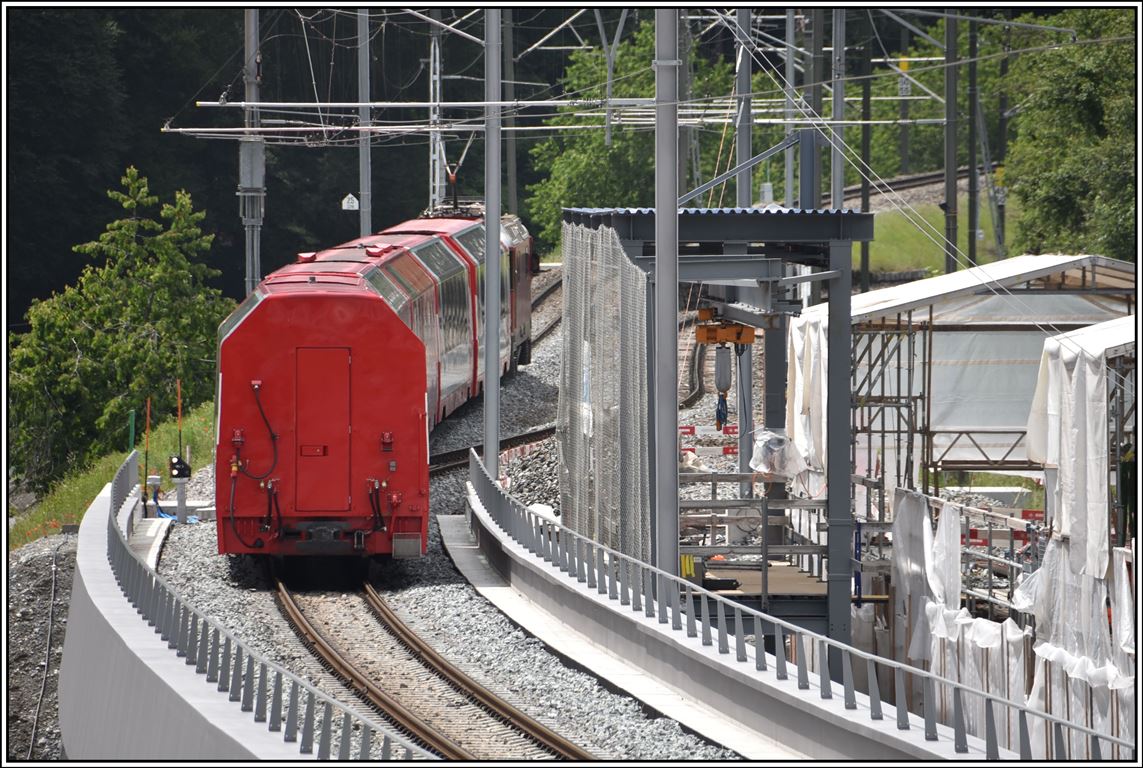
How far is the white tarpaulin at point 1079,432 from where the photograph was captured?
16875 millimetres

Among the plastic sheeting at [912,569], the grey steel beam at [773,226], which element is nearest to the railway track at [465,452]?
the plastic sheeting at [912,569]

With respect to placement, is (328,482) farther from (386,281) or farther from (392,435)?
(386,281)

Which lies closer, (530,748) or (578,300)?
(530,748)

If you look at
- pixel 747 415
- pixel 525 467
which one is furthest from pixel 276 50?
pixel 747 415

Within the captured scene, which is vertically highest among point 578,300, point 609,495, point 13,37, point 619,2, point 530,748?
point 13,37

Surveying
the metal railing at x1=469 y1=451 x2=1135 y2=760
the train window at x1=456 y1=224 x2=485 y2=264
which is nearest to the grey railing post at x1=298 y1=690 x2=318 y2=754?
the metal railing at x1=469 y1=451 x2=1135 y2=760

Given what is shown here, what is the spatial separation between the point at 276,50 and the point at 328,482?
58652 mm

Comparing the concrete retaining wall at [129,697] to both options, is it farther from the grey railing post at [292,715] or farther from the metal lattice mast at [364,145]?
the metal lattice mast at [364,145]

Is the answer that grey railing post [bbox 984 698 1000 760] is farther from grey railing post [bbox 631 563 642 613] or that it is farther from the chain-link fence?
the chain-link fence

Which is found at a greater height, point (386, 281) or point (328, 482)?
point (386, 281)

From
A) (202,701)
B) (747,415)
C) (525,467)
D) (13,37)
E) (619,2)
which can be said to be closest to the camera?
(202,701)

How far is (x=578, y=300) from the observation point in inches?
943

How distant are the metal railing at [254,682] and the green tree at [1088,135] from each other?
27.9 m

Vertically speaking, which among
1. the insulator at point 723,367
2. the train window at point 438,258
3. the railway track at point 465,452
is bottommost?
the railway track at point 465,452
